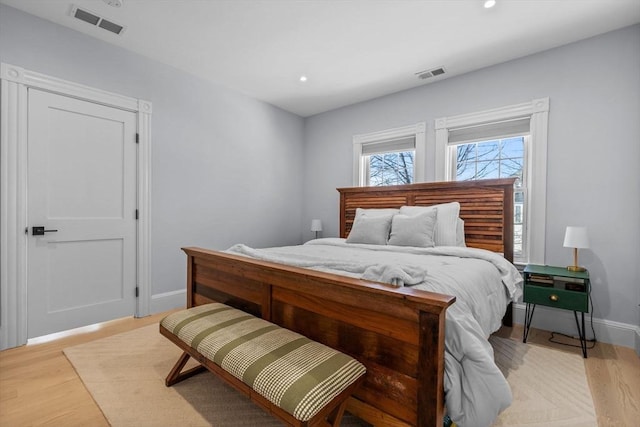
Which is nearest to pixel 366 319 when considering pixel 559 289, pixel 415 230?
pixel 415 230

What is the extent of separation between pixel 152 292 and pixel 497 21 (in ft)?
13.4

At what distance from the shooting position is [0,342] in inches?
92.4

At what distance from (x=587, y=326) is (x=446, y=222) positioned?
149cm

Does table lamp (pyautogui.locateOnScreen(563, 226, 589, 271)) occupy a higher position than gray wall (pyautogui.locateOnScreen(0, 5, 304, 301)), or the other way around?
gray wall (pyautogui.locateOnScreen(0, 5, 304, 301))

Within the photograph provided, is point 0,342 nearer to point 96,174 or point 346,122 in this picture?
point 96,174

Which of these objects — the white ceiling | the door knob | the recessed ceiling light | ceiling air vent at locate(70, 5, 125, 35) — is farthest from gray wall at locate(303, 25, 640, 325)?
the door knob

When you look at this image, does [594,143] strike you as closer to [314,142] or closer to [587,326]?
[587,326]

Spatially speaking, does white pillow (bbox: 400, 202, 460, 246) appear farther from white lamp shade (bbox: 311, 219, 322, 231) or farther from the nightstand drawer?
white lamp shade (bbox: 311, 219, 322, 231)

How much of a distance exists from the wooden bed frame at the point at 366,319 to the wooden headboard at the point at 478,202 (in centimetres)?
217

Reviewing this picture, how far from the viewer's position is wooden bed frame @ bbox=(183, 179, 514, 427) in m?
1.16

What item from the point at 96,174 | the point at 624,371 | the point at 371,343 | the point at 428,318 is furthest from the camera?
the point at 96,174

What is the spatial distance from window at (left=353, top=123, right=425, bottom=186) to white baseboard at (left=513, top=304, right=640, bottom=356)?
181 centimetres

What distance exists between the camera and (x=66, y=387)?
1897mm

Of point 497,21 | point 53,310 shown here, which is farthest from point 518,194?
point 53,310
